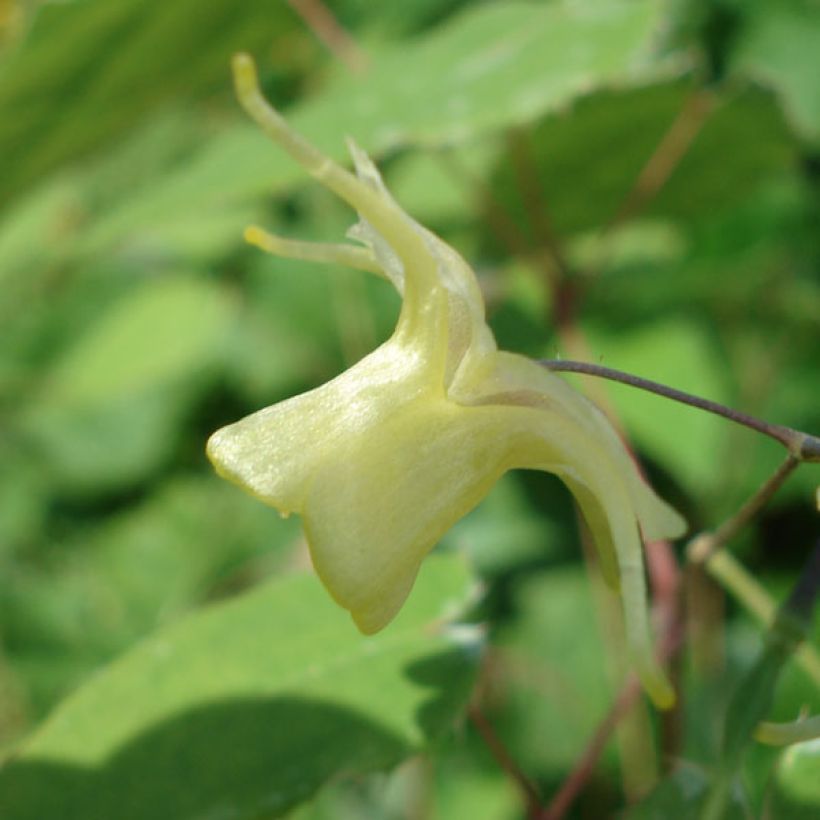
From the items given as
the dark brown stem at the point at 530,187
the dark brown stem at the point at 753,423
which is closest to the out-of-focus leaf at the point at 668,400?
the dark brown stem at the point at 530,187

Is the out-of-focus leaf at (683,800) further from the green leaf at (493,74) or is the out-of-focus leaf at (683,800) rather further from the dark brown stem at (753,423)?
the green leaf at (493,74)

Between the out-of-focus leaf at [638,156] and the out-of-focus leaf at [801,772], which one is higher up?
the out-of-focus leaf at [801,772]

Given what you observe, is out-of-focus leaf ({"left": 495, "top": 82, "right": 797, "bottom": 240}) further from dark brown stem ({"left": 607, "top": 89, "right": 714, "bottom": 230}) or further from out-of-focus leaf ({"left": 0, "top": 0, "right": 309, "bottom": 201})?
out-of-focus leaf ({"left": 0, "top": 0, "right": 309, "bottom": 201})

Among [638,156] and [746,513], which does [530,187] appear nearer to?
[638,156]

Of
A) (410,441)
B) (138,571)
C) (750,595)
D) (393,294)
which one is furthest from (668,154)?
(410,441)

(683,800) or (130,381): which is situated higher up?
(683,800)
